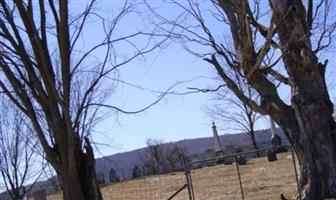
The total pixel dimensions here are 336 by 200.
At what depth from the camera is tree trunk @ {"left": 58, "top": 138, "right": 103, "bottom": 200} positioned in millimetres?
9305

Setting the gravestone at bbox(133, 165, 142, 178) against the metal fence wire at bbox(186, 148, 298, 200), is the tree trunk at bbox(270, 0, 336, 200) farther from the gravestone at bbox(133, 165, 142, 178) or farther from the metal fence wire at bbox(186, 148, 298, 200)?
the gravestone at bbox(133, 165, 142, 178)

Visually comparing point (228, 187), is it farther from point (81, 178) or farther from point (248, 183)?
point (81, 178)

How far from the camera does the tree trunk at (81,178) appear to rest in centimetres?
930

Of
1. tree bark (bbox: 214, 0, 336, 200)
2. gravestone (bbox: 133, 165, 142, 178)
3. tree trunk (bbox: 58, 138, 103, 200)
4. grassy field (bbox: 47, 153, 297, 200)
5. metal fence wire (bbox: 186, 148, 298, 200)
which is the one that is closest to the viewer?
tree trunk (bbox: 58, 138, 103, 200)

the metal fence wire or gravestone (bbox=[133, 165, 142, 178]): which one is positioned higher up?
gravestone (bbox=[133, 165, 142, 178])

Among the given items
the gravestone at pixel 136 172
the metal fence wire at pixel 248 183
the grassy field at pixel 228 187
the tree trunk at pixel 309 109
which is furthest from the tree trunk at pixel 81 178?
the gravestone at pixel 136 172

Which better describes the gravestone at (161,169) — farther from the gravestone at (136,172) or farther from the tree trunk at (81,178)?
the tree trunk at (81,178)

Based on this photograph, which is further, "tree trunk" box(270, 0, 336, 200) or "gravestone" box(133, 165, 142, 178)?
"gravestone" box(133, 165, 142, 178)

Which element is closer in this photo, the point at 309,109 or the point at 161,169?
the point at 309,109

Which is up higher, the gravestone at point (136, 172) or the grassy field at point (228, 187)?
the gravestone at point (136, 172)

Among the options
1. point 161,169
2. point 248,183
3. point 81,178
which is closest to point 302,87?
point 81,178

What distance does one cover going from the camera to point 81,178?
31.3 ft

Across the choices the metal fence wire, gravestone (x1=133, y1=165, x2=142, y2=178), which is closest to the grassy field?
the metal fence wire

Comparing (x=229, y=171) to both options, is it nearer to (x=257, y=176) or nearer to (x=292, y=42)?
(x=257, y=176)
